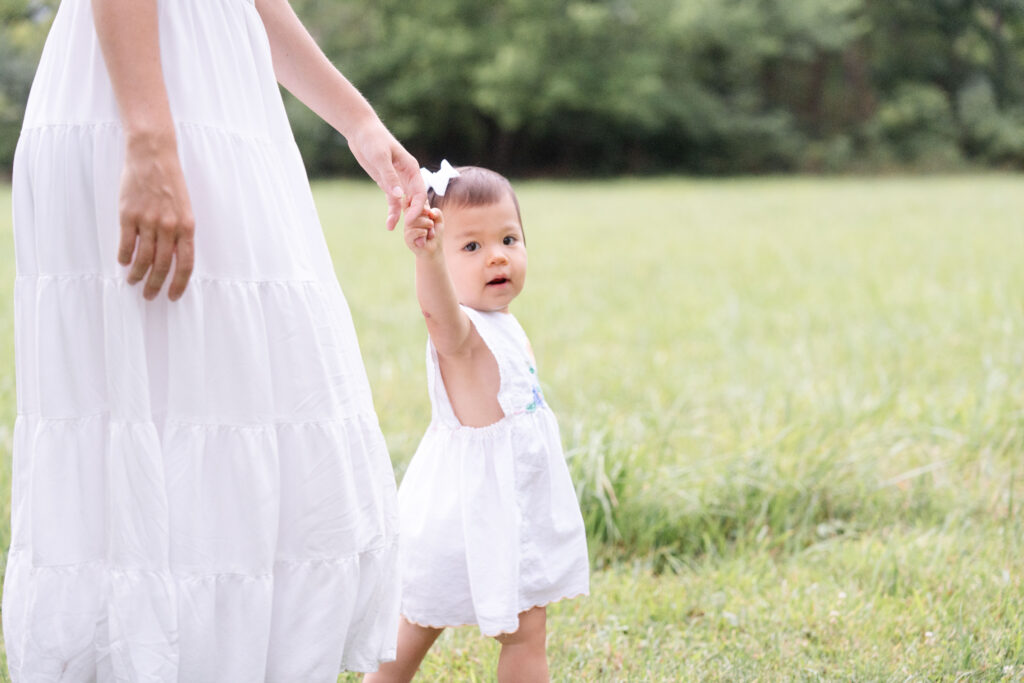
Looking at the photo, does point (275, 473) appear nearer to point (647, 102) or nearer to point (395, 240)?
point (395, 240)

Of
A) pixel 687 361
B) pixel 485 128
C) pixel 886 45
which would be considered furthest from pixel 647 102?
pixel 687 361

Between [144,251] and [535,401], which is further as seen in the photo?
[535,401]

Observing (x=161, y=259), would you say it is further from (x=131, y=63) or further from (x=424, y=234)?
(x=424, y=234)

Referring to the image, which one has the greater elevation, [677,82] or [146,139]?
[677,82]

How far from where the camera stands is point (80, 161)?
1543mm

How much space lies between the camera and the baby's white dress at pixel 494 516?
1802mm

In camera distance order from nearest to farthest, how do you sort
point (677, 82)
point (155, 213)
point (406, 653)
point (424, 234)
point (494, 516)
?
point (155, 213)
point (424, 234)
point (494, 516)
point (406, 653)
point (677, 82)

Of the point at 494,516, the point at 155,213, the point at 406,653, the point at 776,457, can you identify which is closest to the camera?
the point at 155,213

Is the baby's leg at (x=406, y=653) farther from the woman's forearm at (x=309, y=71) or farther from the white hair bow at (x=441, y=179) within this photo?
the woman's forearm at (x=309, y=71)

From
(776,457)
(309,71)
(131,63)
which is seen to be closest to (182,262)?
(131,63)

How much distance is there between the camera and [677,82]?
28406 millimetres

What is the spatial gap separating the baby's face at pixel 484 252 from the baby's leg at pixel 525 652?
538mm

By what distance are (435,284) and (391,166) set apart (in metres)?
0.26

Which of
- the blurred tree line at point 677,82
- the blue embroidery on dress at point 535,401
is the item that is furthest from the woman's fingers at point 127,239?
the blurred tree line at point 677,82
